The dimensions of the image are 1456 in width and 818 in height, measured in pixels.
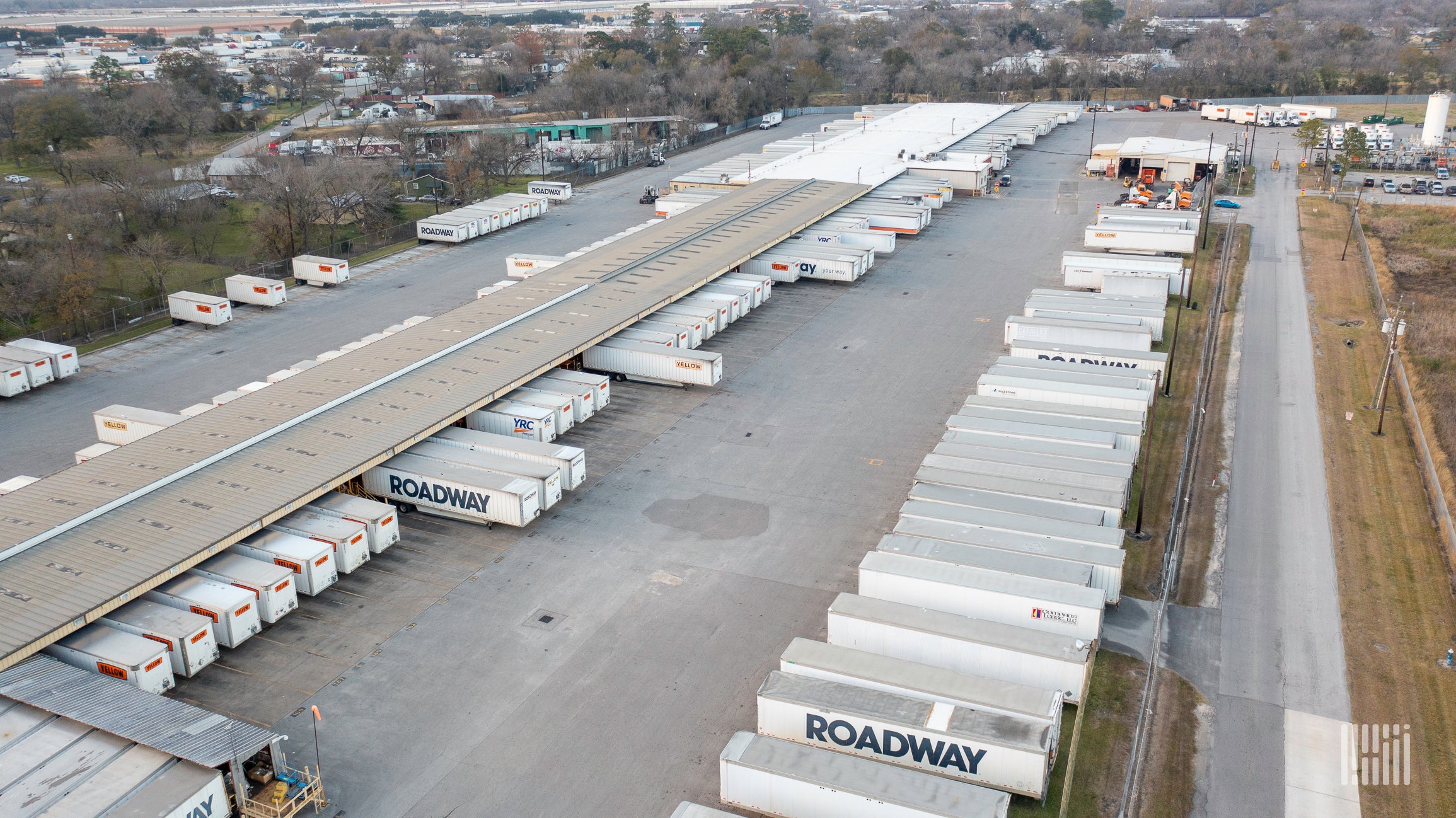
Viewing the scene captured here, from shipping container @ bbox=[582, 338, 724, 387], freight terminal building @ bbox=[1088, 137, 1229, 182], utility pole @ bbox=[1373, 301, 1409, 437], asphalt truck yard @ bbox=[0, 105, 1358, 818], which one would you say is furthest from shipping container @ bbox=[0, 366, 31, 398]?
freight terminal building @ bbox=[1088, 137, 1229, 182]

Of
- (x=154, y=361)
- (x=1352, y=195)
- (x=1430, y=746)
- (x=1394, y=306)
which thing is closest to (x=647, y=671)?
(x=1430, y=746)

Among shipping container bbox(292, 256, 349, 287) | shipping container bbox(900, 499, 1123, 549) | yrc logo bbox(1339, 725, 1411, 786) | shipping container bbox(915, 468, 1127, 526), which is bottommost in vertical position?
yrc logo bbox(1339, 725, 1411, 786)

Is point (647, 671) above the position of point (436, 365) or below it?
below

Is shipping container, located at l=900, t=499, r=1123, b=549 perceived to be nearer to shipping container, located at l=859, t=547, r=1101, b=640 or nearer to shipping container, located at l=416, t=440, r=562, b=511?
shipping container, located at l=859, t=547, r=1101, b=640

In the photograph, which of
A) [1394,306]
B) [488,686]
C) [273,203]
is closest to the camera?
[488,686]

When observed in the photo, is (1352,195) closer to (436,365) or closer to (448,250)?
(448,250)

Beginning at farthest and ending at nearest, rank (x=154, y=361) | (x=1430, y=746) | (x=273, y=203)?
(x=273, y=203), (x=154, y=361), (x=1430, y=746)
